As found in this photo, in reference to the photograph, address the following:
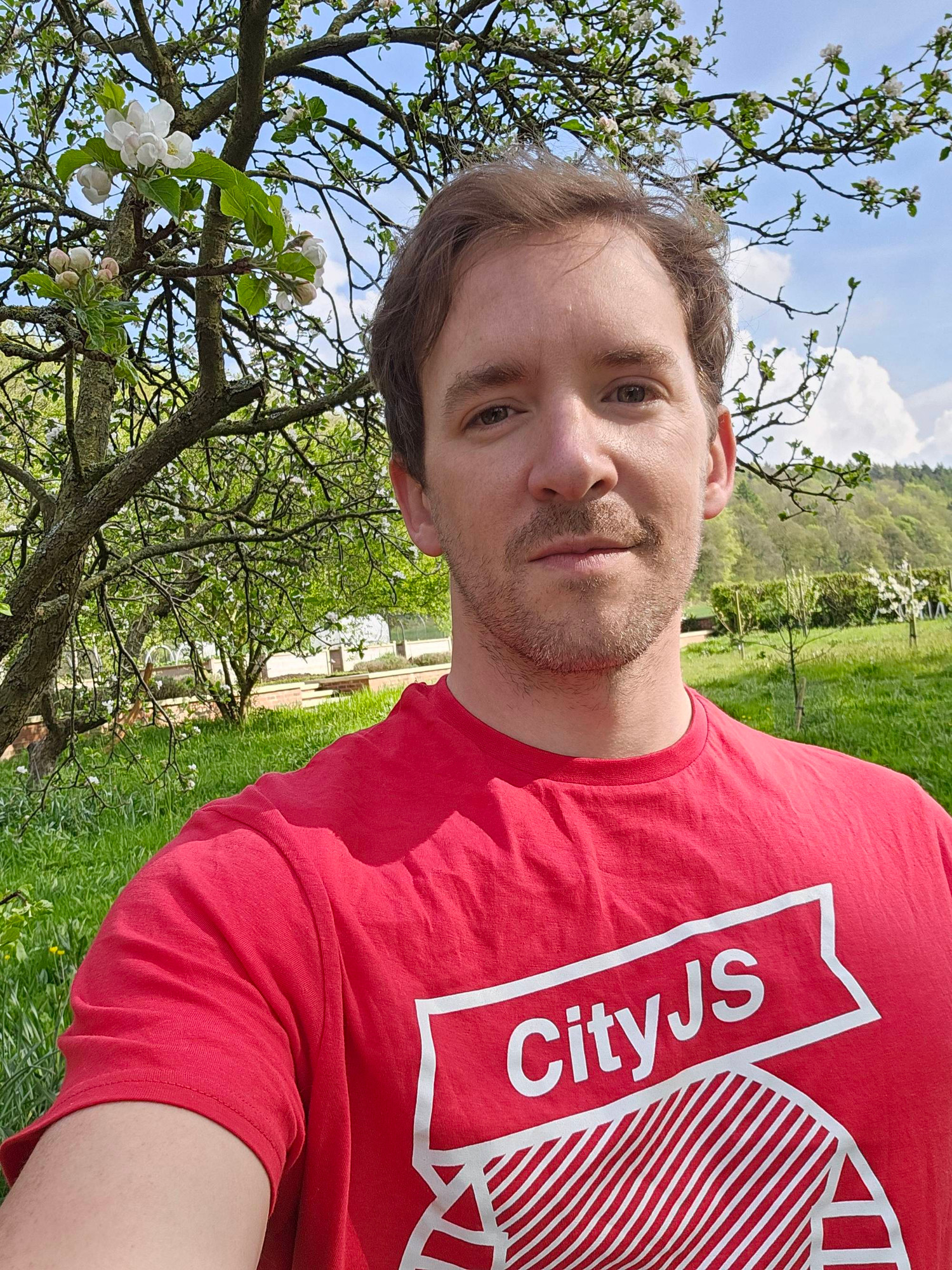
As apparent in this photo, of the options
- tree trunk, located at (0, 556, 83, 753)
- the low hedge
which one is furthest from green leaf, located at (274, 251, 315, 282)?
the low hedge

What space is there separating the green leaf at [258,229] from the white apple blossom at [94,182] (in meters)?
0.24

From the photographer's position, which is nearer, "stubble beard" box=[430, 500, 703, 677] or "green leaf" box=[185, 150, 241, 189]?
"green leaf" box=[185, 150, 241, 189]

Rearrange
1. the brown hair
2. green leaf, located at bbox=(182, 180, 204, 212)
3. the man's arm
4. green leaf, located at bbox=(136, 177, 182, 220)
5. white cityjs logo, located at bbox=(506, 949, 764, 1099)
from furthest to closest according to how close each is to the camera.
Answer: the brown hair, green leaf, located at bbox=(182, 180, 204, 212), green leaf, located at bbox=(136, 177, 182, 220), white cityjs logo, located at bbox=(506, 949, 764, 1099), the man's arm

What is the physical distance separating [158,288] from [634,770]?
356 centimetres

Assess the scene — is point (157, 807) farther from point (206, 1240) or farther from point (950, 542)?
point (950, 542)

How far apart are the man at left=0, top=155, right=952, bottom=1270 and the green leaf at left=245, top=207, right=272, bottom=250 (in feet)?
1.22

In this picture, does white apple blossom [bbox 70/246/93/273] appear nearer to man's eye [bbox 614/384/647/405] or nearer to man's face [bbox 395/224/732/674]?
man's face [bbox 395/224/732/674]

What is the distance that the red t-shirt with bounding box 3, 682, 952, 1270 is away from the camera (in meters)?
0.98

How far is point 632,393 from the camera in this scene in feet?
4.66

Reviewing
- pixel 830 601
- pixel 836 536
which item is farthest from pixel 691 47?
pixel 836 536

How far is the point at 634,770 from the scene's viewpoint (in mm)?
1339

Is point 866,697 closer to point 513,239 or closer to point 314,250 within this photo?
point 513,239

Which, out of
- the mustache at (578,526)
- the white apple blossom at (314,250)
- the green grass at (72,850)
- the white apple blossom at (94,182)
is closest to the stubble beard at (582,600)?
the mustache at (578,526)

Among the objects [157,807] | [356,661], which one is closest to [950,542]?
[356,661]
